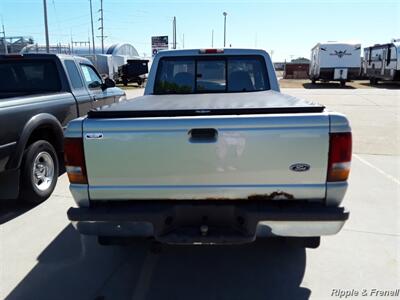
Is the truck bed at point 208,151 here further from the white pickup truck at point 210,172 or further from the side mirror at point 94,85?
the side mirror at point 94,85

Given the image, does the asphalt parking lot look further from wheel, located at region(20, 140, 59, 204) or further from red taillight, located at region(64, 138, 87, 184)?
red taillight, located at region(64, 138, 87, 184)

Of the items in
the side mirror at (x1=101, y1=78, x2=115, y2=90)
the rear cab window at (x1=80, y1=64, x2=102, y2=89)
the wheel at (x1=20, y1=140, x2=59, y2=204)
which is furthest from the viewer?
the side mirror at (x1=101, y1=78, x2=115, y2=90)

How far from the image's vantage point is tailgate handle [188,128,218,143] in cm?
248

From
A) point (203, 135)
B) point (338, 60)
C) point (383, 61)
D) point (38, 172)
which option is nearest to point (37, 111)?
point (38, 172)

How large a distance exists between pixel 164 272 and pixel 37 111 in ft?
9.78

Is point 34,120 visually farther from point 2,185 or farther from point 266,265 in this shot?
point 266,265

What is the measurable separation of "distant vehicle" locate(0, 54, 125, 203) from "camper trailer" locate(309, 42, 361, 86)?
86.1ft

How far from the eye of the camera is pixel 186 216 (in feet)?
8.55

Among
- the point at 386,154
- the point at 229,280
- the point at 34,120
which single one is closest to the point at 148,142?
the point at 229,280

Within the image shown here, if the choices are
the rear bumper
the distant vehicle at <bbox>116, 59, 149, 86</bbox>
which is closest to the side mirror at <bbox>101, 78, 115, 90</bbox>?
the rear bumper

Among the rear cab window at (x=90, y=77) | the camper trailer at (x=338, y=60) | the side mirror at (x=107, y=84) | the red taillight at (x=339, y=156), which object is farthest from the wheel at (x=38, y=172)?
the camper trailer at (x=338, y=60)

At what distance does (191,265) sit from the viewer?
329 centimetres

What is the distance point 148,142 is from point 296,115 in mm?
1047

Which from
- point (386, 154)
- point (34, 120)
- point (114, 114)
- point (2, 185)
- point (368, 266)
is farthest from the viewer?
point (386, 154)
